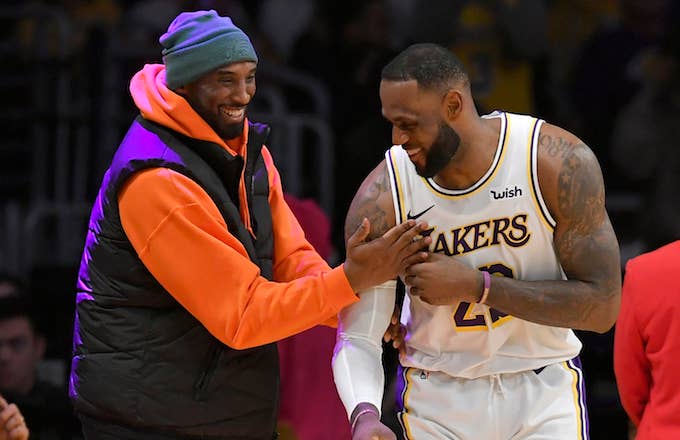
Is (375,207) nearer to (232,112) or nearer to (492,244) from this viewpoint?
(492,244)

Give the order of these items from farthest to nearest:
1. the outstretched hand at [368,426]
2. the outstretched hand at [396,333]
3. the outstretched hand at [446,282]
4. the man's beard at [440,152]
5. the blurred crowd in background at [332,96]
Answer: the blurred crowd in background at [332,96] < the outstretched hand at [396,333] < the man's beard at [440,152] < the outstretched hand at [446,282] < the outstretched hand at [368,426]

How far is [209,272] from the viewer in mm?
3605

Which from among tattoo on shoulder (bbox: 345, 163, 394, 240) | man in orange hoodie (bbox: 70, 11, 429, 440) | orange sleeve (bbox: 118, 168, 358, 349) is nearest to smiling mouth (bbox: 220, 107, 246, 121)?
man in orange hoodie (bbox: 70, 11, 429, 440)

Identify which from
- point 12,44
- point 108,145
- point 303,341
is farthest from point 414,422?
point 12,44

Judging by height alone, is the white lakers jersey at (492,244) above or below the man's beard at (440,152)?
below

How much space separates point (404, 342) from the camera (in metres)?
3.86

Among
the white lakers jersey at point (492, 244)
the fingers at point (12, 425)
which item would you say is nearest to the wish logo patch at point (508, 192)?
the white lakers jersey at point (492, 244)

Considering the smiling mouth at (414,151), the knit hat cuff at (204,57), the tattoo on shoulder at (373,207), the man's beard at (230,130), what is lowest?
the tattoo on shoulder at (373,207)

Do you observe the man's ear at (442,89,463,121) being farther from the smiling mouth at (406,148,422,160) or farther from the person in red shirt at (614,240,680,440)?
the person in red shirt at (614,240,680,440)

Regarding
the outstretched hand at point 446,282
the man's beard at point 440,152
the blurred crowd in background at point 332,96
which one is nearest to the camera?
the outstretched hand at point 446,282

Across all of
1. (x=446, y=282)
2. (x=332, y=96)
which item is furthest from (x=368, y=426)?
(x=332, y=96)

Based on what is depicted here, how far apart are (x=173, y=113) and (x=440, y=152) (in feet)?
2.48

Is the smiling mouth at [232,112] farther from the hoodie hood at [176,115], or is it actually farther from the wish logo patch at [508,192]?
the wish logo patch at [508,192]

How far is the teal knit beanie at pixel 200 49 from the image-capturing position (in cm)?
370
